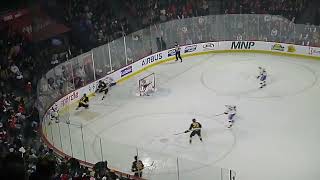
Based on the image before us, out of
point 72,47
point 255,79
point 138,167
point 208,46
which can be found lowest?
point 255,79

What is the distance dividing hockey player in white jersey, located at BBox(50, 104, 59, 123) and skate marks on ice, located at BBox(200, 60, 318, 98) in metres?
5.33

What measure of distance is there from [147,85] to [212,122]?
137 inches

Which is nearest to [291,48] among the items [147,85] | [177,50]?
[177,50]

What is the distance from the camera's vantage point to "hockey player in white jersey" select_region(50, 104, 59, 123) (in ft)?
45.2

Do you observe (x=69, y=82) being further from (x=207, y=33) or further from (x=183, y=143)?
(x=207, y=33)

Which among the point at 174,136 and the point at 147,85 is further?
the point at 147,85

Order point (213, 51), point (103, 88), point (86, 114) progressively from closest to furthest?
point (86, 114) < point (103, 88) < point (213, 51)

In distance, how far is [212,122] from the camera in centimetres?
1430

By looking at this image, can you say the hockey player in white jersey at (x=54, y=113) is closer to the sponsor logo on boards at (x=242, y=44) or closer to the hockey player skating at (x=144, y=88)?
the hockey player skating at (x=144, y=88)

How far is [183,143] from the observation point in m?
13.1

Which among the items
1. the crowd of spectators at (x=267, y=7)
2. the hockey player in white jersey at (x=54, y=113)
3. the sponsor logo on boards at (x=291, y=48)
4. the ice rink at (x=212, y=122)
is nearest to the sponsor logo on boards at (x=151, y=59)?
the ice rink at (x=212, y=122)

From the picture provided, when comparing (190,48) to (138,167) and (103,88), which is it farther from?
(138,167)

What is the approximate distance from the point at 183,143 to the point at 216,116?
2022mm

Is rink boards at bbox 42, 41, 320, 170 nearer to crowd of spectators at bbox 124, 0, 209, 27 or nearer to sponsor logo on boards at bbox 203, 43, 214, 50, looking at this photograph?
sponsor logo on boards at bbox 203, 43, 214, 50
